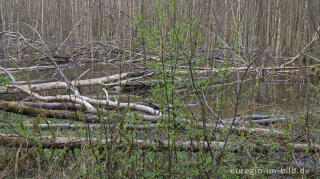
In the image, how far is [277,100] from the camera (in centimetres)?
514

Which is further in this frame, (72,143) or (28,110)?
Answer: (28,110)

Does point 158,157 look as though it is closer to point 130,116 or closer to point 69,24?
point 130,116

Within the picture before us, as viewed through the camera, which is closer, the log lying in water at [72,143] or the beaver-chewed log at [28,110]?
the log lying in water at [72,143]

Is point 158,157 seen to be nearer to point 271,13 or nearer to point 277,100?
point 277,100

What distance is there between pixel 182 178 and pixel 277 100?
11.6ft

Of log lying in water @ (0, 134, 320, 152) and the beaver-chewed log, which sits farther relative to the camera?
the beaver-chewed log

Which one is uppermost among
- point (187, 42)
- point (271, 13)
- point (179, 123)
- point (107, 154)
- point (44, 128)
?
point (271, 13)


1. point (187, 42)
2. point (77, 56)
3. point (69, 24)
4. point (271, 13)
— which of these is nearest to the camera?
point (187, 42)

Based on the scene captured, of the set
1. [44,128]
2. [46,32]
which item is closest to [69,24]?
[46,32]

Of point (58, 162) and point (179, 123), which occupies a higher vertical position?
point (179, 123)

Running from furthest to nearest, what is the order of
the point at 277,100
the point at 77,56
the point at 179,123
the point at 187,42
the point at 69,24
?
the point at 69,24
the point at 77,56
the point at 277,100
the point at 187,42
the point at 179,123

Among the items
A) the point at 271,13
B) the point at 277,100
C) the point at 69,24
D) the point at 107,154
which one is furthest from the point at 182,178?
the point at 69,24

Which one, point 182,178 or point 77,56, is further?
point 77,56

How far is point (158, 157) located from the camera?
2252mm
